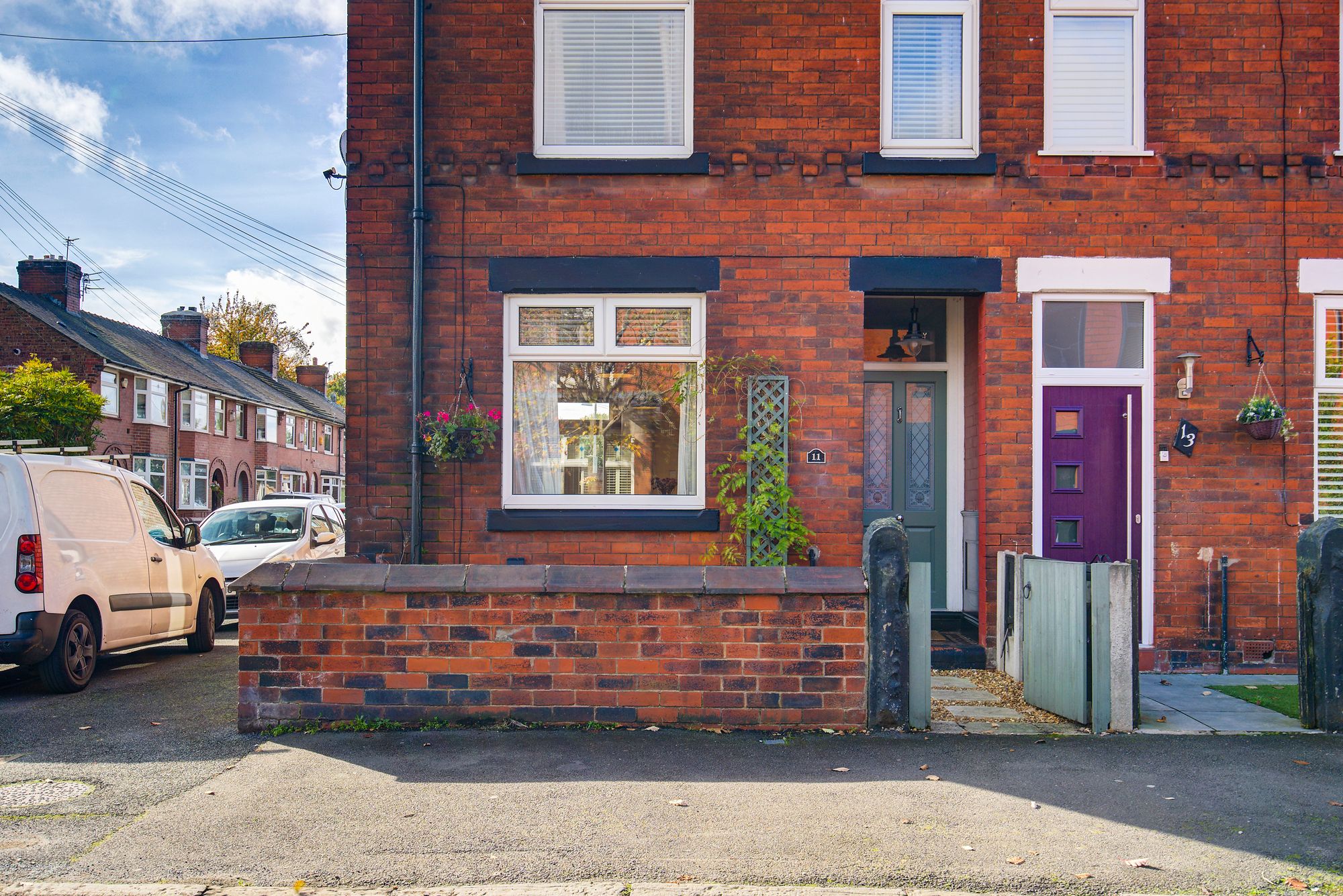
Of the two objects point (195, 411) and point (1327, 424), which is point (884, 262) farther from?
point (195, 411)

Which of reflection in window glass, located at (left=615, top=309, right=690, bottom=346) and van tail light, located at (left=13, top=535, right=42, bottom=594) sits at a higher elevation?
reflection in window glass, located at (left=615, top=309, right=690, bottom=346)

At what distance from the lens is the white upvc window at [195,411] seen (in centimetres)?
3703

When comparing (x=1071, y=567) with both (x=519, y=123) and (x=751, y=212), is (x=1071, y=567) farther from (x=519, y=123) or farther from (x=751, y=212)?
(x=519, y=123)

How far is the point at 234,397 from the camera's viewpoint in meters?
40.1

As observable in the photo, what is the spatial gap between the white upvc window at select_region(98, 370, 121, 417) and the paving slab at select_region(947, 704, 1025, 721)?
104ft

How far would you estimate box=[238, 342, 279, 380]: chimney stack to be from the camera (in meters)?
47.8

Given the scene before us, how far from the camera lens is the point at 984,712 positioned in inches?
249

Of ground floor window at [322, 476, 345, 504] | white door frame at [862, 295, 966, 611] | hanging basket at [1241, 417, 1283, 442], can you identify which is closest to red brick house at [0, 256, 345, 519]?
ground floor window at [322, 476, 345, 504]

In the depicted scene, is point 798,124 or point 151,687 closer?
point 151,687

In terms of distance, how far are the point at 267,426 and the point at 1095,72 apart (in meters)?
42.1

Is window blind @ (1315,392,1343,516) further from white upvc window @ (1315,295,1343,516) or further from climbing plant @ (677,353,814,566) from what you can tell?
climbing plant @ (677,353,814,566)

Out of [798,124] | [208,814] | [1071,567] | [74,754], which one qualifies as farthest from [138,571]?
[1071,567]

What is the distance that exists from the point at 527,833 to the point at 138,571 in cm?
586

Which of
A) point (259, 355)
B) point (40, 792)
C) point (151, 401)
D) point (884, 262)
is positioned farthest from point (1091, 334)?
point (259, 355)
